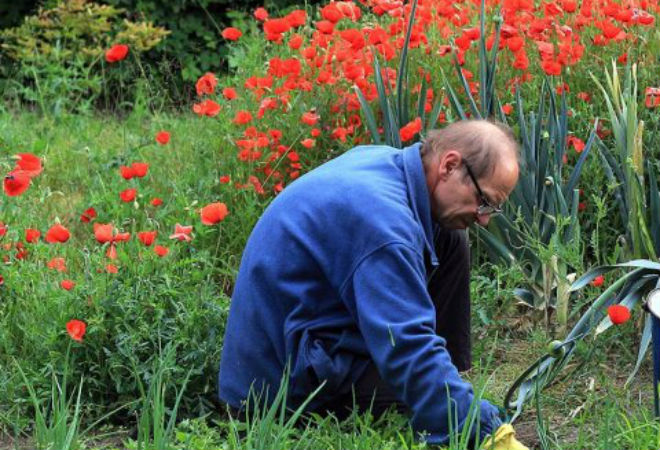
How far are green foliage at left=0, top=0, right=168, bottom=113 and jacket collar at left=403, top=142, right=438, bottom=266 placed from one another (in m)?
3.52

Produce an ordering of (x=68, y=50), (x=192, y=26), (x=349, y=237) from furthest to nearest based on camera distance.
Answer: (x=192, y=26) → (x=68, y=50) → (x=349, y=237)

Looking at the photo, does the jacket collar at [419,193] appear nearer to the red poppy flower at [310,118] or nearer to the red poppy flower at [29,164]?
the red poppy flower at [29,164]

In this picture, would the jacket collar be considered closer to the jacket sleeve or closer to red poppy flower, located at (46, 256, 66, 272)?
the jacket sleeve

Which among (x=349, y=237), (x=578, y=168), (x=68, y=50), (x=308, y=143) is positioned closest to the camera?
(x=349, y=237)

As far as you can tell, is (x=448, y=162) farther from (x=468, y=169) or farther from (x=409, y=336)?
(x=409, y=336)

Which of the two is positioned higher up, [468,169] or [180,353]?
[468,169]

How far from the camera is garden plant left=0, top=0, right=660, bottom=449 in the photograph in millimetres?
3443

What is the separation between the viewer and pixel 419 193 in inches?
123

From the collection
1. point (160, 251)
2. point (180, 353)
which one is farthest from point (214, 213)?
point (180, 353)

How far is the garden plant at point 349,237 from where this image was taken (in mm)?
3443

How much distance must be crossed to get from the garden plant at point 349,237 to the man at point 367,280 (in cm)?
9

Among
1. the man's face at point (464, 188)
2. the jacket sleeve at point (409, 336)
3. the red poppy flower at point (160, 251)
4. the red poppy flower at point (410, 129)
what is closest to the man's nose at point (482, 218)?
the man's face at point (464, 188)

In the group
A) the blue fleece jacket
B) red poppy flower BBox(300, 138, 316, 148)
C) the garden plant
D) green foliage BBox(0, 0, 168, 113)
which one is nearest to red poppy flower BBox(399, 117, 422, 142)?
the garden plant

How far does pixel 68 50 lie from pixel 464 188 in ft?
13.4
